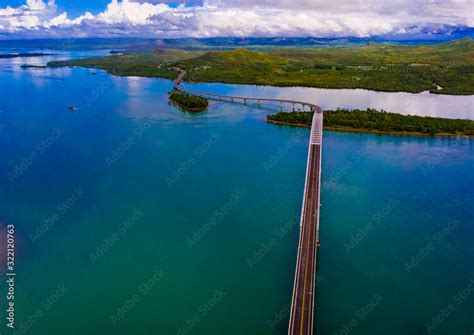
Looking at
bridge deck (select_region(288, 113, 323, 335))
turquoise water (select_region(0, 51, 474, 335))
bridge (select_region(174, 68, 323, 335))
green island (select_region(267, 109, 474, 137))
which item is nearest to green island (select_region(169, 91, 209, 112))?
green island (select_region(267, 109, 474, 137))

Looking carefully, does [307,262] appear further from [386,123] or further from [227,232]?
[386,123]

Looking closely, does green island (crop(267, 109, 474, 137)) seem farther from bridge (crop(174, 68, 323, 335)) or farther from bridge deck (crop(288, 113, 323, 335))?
bridge deck (crop(288, 113, 323, 335))

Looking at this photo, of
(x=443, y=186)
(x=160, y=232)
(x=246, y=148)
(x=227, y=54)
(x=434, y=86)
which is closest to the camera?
(x=160, y=232)

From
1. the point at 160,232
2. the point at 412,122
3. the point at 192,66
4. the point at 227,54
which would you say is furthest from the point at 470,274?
the point at 227,54

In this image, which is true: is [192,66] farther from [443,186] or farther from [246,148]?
[443,186]

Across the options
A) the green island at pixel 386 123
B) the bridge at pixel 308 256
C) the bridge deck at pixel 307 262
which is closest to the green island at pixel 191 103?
the green island at pixel 386 123
